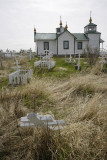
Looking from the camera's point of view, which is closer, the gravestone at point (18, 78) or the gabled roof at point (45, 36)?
the gravestone at point (18, 78)

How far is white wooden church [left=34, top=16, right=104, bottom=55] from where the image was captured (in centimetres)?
2395

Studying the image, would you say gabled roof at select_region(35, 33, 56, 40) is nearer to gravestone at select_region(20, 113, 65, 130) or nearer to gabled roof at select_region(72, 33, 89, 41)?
Answer: gabled roof at select_region(72, 33, 89, 41)

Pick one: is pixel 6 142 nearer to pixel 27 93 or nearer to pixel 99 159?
pixel 99 159

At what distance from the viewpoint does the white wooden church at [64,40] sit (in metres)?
24.0

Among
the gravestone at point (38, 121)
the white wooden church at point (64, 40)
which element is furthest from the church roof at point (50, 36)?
the gravestone at point (38, 121)

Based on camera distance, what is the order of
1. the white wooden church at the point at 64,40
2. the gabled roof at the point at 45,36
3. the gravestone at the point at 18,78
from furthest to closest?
1. the gabled roof at the point at 45,36
2. the white wooden church at the point at 64,40
3. the gravestone at the point at 18,78

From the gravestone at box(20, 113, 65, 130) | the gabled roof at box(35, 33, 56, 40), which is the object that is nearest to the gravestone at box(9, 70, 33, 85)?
the gravestone at box(20, 113, 65, 130)

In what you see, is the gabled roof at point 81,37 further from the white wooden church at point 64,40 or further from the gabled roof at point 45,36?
the gabled roof at point 45,36

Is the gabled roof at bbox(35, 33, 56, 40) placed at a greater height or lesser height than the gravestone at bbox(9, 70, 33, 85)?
greater

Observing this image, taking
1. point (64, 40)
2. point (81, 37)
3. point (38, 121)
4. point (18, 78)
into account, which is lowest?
point (38, 121)

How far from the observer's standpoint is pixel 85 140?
6.24 feet

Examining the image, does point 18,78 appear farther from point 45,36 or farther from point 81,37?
point 81,37

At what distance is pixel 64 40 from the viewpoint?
24062 mm

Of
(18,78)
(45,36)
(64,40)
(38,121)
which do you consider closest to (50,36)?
(45,36)
